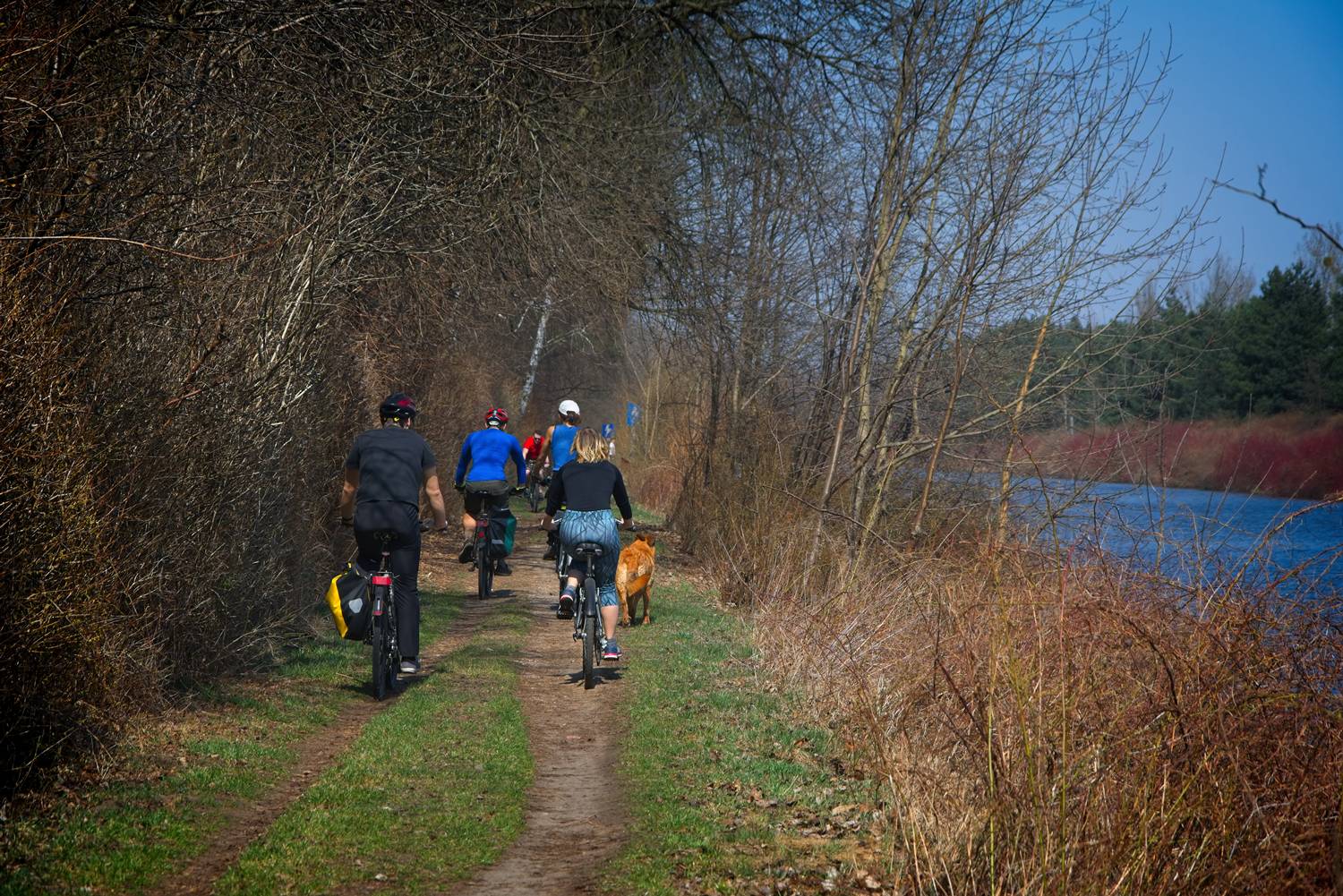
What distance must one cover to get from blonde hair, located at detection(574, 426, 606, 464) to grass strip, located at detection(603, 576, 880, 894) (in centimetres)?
196

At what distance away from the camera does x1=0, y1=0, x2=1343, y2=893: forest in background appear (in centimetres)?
548

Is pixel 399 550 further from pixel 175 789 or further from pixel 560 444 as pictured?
pixel 560 444

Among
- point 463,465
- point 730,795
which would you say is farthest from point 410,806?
point 463,465

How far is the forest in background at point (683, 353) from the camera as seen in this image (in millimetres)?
5480

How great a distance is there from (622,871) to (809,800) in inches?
63.9

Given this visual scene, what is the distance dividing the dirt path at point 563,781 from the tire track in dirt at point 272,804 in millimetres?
1046

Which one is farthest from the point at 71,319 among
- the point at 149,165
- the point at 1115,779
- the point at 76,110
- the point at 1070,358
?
the point at 1070,358

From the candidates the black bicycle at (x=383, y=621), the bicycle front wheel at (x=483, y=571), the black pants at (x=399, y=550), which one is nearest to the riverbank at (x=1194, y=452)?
the black pants at (x=399, y=550)

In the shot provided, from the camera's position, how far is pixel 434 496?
10031mm

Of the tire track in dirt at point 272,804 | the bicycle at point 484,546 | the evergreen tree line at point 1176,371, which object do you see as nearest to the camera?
the tire track in dirt at point 272,804

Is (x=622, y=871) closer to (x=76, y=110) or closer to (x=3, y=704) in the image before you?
(x=3, y=704)

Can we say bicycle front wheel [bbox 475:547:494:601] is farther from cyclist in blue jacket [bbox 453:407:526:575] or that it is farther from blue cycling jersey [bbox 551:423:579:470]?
blue cycling jersey [bbox 551:423:579:470]

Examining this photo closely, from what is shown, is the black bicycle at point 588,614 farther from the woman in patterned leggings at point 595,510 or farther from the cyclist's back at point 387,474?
the cyclist's back at point 387,474

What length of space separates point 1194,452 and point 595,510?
5.30m
